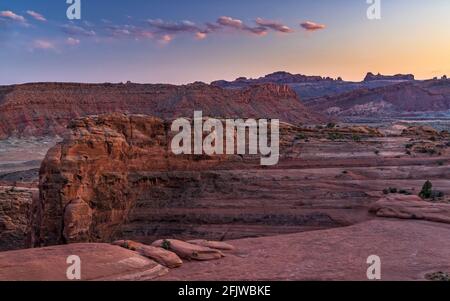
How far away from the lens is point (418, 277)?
916 cm

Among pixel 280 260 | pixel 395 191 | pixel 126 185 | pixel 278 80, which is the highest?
pixel 278 80

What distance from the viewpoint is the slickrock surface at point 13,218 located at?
19.6 metres

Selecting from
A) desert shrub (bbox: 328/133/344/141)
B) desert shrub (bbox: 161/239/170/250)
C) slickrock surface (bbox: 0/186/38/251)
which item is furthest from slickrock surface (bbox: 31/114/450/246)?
desert shrub (bbox: 328/133/344/141)

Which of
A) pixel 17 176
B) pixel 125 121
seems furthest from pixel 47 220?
pixel 17 176

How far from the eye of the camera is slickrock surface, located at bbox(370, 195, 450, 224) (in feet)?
45.6

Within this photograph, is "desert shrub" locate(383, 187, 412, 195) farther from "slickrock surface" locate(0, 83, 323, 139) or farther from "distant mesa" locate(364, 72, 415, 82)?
"distant mesa" locate(364, 72, 415, 82)

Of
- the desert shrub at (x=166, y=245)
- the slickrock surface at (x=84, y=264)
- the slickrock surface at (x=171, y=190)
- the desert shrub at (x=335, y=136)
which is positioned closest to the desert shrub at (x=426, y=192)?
the slickrock surface at (x=171, y=190)

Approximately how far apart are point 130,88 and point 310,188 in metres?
63.3

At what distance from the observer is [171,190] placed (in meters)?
16.9

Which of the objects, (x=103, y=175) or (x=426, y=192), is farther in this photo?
(x=103, y=175)

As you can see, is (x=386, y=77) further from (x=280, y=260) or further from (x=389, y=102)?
(x=280, y=260)

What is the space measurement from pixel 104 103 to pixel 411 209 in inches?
2487

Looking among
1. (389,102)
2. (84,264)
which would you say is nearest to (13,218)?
(84,264)
